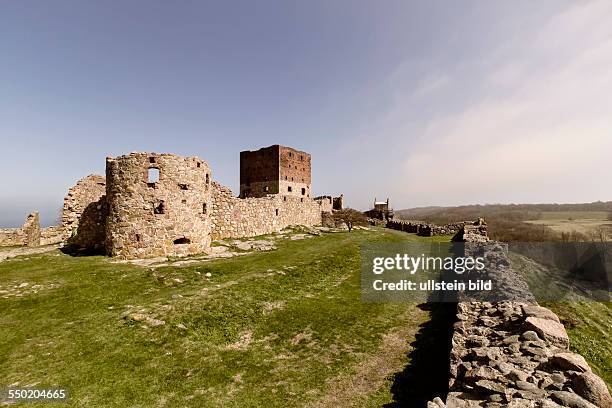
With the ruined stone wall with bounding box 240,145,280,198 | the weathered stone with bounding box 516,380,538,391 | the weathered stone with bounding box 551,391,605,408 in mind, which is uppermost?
the ruined stone wall with bounding box 240,145,280,198

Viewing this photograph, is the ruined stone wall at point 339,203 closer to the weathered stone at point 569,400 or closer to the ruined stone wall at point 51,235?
the ruined stone wall at point 51,235

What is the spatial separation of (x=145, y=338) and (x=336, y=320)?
6268 mm

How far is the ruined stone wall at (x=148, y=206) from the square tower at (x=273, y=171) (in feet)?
96.0

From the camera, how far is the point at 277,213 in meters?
32.8

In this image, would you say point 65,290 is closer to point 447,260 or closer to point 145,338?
point 145,338

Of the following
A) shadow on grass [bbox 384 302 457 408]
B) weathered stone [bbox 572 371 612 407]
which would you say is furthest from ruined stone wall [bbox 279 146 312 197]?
weathered stone [bbox 572 371 612 407]

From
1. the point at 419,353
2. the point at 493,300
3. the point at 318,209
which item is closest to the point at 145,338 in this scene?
the point at 419,353

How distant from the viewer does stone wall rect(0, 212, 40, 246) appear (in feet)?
80.9

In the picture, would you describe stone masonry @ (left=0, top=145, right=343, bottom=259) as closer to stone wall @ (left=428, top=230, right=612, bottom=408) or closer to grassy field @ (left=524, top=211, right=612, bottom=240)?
stone wall @ (left=428, top=230, right=612, bottom=408)

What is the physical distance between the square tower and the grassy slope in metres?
33.7

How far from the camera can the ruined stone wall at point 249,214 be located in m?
26.2

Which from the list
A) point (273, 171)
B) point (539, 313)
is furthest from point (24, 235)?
point (539, 313)

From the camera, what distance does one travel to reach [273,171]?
49281 mm

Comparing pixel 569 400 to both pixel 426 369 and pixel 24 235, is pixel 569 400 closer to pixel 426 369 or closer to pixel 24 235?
pixel 426 369
